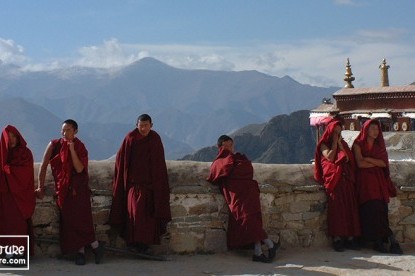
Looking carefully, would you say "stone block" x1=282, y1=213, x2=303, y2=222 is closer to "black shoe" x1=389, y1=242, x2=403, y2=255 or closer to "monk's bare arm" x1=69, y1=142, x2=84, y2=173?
"black shoe" x1=389, y1=242, x2=403, y2=255

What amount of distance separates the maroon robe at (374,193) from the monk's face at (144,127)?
226cm

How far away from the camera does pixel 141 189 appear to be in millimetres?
5578

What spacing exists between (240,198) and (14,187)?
215 cm

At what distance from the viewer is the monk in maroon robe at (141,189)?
5559 millimetres

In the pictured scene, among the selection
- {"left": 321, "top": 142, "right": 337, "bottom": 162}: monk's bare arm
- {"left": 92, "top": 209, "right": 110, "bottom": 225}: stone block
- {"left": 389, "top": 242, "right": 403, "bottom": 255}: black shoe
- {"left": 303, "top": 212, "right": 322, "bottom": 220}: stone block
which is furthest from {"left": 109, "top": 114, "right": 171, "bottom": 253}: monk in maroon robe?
{"left": 389, "top": 242, "right": 403, "bottom": 255}: black shoe

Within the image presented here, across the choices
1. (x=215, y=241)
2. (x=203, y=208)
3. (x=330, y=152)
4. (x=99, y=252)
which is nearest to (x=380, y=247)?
(x=330, y=152)

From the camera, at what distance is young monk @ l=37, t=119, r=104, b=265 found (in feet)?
17.7

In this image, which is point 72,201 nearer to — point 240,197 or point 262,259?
point 240,197

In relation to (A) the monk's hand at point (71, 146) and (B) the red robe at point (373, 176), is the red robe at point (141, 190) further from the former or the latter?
(B) the red robe at point (373, 176)

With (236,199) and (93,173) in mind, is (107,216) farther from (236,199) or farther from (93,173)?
(236,199)

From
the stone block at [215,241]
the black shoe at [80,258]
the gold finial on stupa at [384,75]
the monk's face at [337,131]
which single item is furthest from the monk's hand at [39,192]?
the gold finial on stupa at [384,75]

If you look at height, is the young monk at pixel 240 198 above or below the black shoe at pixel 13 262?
above

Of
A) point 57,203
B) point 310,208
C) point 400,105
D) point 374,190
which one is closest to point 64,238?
point 57,203

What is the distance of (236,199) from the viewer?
5746mm
